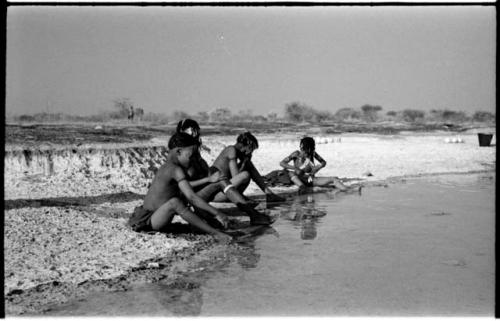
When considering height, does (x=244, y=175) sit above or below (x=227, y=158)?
below

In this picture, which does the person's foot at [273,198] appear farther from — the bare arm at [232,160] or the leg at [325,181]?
the leg at [325,181]

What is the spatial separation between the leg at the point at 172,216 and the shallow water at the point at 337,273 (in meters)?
0.37

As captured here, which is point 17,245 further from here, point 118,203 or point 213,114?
point 213,114

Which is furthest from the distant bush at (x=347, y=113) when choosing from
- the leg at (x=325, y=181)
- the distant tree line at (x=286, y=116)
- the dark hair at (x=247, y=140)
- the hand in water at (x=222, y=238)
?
the hand in water at (x=222, y=238)

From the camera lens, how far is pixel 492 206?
888cm

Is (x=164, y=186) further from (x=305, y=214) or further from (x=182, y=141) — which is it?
(x=305, y=214)

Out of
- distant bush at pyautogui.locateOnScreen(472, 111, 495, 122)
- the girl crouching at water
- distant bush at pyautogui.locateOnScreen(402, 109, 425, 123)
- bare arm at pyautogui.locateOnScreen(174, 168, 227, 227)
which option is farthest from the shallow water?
distant bush at pyautogui.locateOnScreen(402, 109, 425, 123)

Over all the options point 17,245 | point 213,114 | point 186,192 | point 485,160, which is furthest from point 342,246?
point 213,114

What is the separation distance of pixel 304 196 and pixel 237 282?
5.09 metres

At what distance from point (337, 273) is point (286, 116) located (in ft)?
136

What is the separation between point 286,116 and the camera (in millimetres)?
46219

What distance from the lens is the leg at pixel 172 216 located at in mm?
5977

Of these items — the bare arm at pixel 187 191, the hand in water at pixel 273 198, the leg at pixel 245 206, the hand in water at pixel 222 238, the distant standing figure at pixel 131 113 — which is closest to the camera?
the bare arm at pixel 187 191

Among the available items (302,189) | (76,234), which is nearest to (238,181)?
(76,234)
